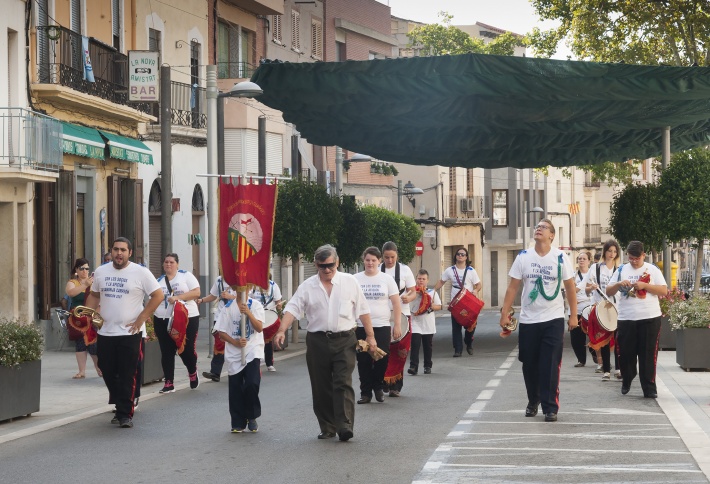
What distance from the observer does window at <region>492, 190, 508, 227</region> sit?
280 ft

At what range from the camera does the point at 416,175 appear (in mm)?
73188

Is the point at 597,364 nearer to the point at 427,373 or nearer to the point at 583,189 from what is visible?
the point at 427,373

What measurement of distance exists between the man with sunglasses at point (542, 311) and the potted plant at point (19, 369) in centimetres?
466

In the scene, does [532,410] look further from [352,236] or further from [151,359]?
[352,236]

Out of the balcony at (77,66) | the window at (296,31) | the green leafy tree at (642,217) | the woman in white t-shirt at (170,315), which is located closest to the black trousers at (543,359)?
the woman in white t-shirt at (170,315)

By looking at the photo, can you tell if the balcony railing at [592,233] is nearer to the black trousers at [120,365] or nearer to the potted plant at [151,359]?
the potted plant at [151,359]

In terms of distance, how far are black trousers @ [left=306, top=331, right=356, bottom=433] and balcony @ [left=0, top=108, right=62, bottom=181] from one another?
553 inches

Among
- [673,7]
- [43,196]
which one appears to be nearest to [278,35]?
[673,7]

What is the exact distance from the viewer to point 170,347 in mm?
18188

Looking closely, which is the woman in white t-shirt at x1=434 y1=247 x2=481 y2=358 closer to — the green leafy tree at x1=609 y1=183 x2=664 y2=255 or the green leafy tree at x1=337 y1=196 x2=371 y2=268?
the green leafy tree at x1=609 y1=183 x2=664 y2=255

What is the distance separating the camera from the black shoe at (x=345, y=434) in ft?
40.5

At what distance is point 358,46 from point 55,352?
33974 mm

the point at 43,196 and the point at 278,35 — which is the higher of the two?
the point at 278,35

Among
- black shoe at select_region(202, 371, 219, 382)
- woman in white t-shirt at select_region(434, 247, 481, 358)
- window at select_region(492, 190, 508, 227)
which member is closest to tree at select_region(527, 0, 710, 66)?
woman in white t-shirt at select_region(434, 247, 481, 358)
